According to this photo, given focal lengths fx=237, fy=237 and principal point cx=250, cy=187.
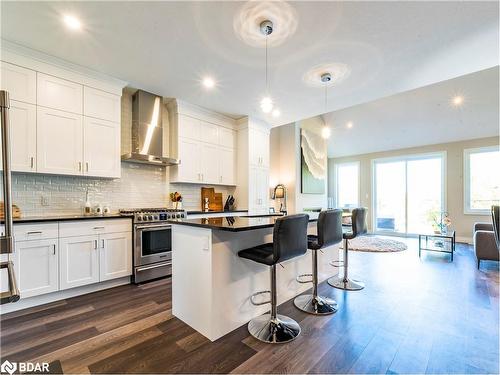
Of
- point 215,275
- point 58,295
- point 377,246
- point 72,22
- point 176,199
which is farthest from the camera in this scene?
point 377,246

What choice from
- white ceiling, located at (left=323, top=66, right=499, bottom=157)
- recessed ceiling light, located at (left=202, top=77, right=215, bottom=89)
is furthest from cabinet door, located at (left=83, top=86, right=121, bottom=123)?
white ceiling, located at (left=323, top=66, right=499, bottom=157)

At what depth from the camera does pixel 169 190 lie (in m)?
4.18

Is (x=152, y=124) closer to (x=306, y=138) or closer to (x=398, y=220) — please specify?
(x=306, y=138)

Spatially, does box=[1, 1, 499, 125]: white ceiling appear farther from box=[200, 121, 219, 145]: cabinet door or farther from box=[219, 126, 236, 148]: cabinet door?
box=[219, 126, 236, 148]: cabinet door

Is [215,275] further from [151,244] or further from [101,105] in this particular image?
[101,105]

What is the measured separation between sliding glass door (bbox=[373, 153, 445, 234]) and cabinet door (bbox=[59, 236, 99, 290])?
7577 mm

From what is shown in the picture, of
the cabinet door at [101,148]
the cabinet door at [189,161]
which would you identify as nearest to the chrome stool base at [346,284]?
the cabinet door at [189,161]

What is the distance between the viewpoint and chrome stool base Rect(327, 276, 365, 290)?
9.71 feet

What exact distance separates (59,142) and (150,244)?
1.67 m

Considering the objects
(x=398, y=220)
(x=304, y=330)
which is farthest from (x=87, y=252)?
(x=398, y=220)

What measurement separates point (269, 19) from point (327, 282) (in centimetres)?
309

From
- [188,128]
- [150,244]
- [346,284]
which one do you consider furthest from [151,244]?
[346,284]

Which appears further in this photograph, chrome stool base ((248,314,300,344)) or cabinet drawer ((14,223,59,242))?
cabinet drawer ((14,223,59,242))

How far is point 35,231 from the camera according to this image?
8.09ft
